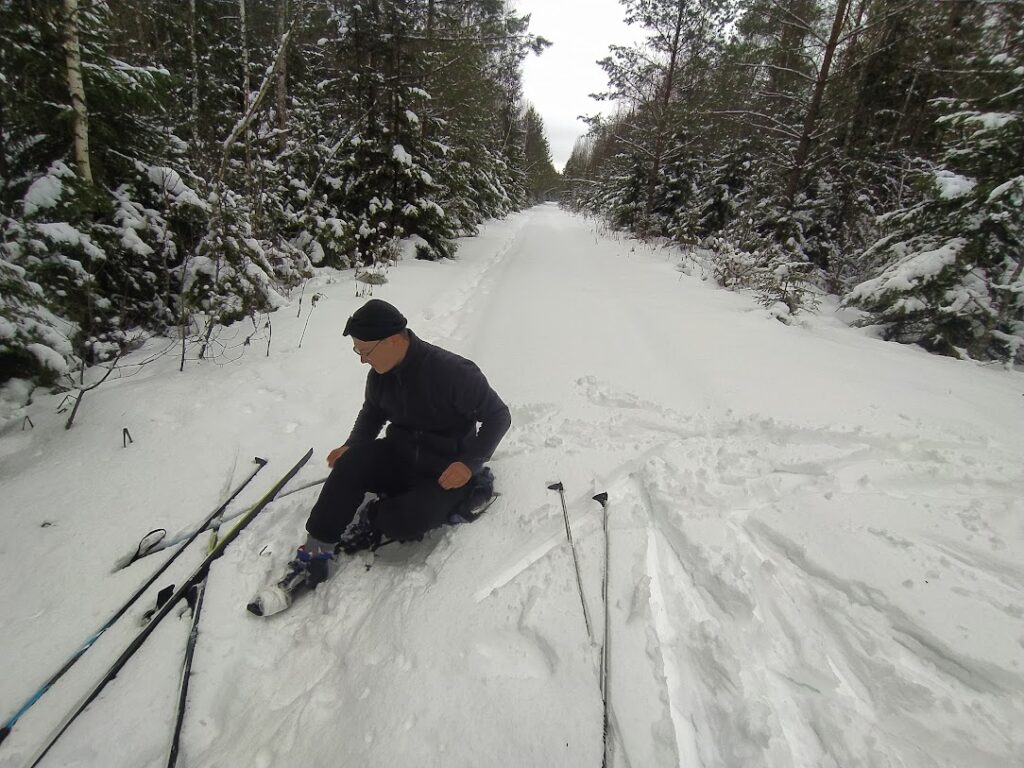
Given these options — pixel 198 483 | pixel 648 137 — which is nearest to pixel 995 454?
pixel 198 483

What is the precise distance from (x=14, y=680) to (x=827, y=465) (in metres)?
4.33

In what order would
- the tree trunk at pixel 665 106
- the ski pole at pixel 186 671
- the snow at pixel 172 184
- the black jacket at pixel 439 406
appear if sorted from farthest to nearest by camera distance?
1. the tree trunk at pixel 665 106
2. the snow at pixel 172 184
3. the black jacket at pixel 439 406
4. the ski pole at pixel 186 671

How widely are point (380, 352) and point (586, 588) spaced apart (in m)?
1.59

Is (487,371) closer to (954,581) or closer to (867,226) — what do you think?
(954,581)

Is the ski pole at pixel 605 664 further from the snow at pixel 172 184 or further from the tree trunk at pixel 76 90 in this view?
the snow at pixel 172 184

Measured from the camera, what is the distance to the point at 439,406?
2533 mm

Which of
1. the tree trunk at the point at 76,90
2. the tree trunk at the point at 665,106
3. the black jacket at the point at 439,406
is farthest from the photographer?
the tree trunk at the point at 665,106

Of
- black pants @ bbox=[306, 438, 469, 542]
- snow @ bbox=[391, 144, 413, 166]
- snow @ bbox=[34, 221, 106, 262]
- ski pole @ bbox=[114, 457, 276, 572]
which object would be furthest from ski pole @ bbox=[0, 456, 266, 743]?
snow @ bbox=[391, 144, 413, 166]

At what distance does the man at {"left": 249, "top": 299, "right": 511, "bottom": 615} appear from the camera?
2.29 meters

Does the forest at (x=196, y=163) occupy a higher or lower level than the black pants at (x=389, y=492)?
higher

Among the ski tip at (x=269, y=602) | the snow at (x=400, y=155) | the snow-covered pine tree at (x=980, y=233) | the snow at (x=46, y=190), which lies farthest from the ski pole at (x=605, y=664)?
the snow at (x=400, y=155)

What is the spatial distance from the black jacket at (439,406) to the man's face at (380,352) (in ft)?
0.30

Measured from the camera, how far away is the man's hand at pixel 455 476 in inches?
93.4

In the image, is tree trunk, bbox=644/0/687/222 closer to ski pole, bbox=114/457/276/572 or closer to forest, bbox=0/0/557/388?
forest, bbox=0/0/557/388
